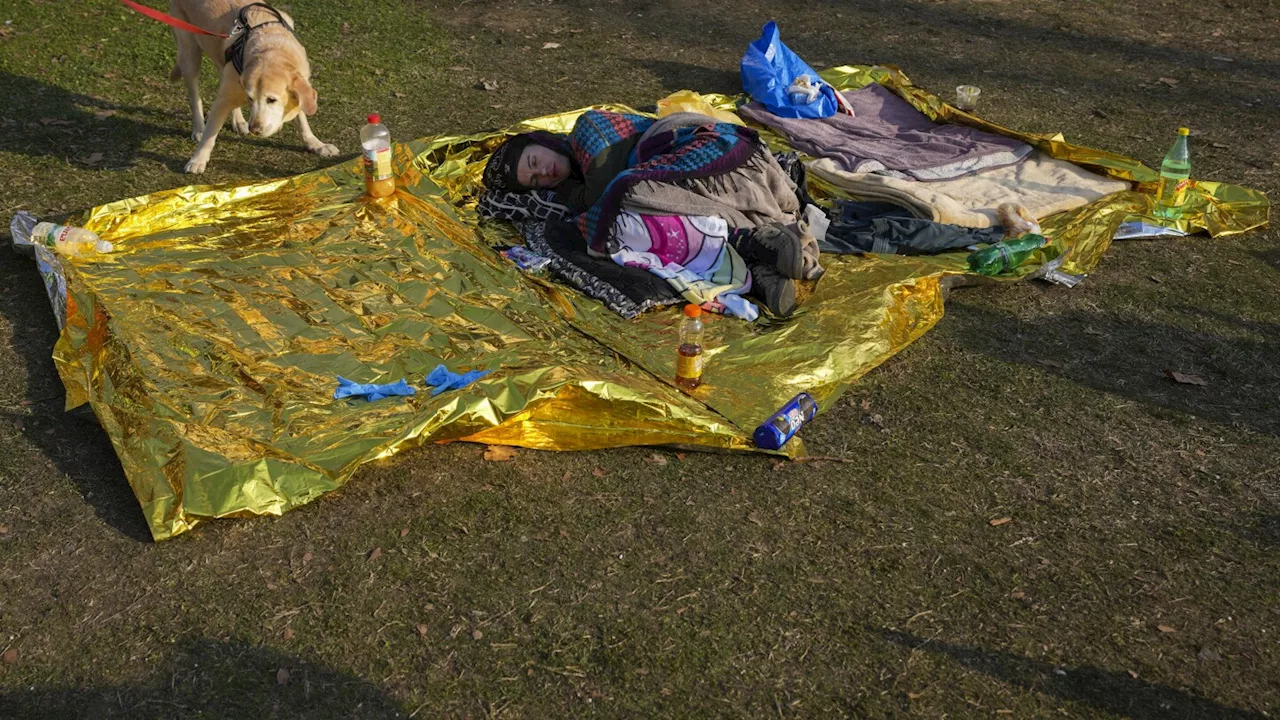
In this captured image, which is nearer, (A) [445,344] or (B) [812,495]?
(B) [812,495]

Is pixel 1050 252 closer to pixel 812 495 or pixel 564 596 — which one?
pixel 812 495

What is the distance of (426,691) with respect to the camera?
2998 mm

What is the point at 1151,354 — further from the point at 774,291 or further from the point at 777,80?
the point at 777,80

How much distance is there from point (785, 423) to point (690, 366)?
1.54 feet

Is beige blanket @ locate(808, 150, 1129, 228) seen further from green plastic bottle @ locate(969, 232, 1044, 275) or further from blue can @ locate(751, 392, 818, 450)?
blue can @ locate(751, 392, 818, 450)

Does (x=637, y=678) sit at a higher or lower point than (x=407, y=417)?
lower

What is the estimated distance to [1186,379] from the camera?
14.7 ft

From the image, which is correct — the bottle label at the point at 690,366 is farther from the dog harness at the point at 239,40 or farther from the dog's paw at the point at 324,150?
the dog's paw at the point at 324,150

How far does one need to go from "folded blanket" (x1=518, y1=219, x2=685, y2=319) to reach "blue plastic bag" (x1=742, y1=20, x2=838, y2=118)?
7.27ft

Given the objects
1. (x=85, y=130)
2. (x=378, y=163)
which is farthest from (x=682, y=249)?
(x=85, y=130)

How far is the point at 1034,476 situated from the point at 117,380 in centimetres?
349

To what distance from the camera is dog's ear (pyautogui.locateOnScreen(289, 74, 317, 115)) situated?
5.64 metres

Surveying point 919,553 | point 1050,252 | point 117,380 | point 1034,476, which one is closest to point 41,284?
point 117,380

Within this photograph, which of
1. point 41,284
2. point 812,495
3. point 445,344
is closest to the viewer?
point 812,495
